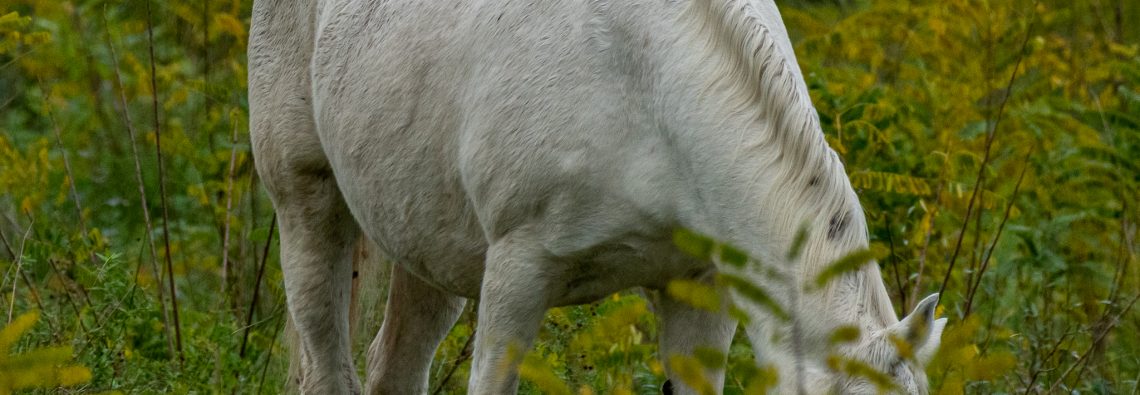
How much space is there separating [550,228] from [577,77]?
1.14 ft

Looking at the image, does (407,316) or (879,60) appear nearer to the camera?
(407,316)

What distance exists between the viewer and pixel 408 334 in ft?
16.1

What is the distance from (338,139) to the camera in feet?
14.3

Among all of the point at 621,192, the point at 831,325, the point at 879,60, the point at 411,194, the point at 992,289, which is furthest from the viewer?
the point at 879,60

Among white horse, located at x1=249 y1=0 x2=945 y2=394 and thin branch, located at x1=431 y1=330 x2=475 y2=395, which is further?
thin branch, located at x1=431 y1=330 x2=475 y2=395

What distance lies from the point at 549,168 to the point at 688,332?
62 centimetres

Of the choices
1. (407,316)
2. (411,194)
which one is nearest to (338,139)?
(411,194)

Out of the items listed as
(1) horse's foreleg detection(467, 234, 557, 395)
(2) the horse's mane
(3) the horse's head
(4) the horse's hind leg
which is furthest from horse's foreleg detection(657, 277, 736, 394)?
(4) the horse's hind leg

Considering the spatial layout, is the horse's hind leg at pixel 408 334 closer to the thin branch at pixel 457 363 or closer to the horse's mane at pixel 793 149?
the thin branch at pixel 457 363

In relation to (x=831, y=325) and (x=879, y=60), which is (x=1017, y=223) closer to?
(x=879, y=60)

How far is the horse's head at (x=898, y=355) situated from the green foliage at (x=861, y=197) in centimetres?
94

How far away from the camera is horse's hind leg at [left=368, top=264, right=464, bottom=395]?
194 inches

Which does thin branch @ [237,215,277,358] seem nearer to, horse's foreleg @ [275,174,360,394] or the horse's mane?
horse's foreleg @ [275,174,360,394]

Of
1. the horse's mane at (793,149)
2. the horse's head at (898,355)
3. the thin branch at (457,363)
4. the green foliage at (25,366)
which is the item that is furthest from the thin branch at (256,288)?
the green foliage at (25,366)
